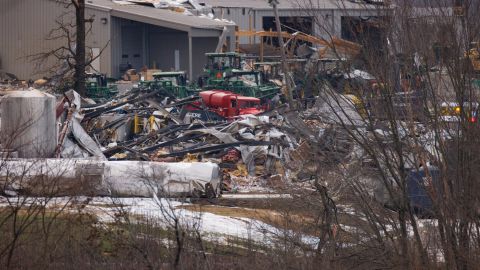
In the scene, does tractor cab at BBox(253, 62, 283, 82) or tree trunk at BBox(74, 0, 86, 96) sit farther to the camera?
tractor cab at BBox(253, 62, 283, 82)

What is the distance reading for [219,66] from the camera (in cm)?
3712

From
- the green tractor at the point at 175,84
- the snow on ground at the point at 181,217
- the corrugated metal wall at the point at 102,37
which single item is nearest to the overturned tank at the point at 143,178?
the snow on ground at the point at 181,217

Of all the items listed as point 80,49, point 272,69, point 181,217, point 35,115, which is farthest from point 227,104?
point 181,217

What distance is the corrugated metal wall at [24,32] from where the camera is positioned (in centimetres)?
4894

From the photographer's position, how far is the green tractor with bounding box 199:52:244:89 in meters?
36.0

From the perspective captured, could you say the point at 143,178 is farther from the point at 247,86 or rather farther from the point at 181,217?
the point at 247,86

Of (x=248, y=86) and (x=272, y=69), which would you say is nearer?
(x=248, y=86)

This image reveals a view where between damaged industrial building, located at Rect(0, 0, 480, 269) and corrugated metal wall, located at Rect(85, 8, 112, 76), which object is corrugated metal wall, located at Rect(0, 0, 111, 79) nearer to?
corrugated metal wall, located at Rect(85, 8, 112, 76)

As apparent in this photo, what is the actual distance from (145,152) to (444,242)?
1164cm

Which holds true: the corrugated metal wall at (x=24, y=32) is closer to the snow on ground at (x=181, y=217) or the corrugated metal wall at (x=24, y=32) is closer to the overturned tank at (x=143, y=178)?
the overturned tank at (x=143, y=178)

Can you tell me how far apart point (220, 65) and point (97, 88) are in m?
5.76

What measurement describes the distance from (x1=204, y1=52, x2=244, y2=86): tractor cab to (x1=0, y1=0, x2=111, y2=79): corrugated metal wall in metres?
12.6

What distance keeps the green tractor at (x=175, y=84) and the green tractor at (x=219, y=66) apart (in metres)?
1.01

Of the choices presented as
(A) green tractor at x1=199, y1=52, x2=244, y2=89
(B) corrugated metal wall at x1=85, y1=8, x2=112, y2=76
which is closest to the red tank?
(A) green tractor at x1=199, y1=52, x2=244, y2=89
